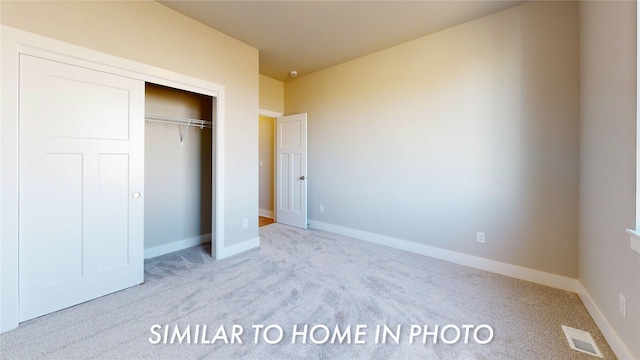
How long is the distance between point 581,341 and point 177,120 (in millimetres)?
4229

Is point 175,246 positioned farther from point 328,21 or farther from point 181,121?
point 328,21

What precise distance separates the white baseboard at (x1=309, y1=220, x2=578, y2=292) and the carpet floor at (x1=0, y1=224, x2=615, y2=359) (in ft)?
0.33

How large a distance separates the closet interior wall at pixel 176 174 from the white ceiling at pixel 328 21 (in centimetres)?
94

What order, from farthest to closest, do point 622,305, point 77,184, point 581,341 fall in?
point 77,184 → point 581,341 → point 622,305

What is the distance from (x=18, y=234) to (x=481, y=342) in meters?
3.25

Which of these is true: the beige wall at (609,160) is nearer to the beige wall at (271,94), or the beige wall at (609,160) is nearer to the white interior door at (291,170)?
the white interior door at (291,170)

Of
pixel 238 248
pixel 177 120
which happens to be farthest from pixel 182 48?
pixel 238 248

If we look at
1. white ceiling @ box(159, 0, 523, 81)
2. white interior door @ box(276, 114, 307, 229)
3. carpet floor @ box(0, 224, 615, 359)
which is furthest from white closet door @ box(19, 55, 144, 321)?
white interior door @ box(276, 114, 307, 229)

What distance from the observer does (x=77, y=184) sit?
201 centimetres

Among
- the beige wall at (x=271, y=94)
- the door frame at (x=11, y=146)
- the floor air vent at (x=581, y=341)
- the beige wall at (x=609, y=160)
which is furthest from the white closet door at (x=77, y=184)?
the beige wall at (x=609, y=160)

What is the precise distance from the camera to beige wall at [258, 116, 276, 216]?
17.8ft

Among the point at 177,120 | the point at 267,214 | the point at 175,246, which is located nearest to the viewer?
the point at 177,120

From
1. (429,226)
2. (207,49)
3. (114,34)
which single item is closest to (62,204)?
(114,34)

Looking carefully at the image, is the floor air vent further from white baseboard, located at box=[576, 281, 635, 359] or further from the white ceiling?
the white ceiling
